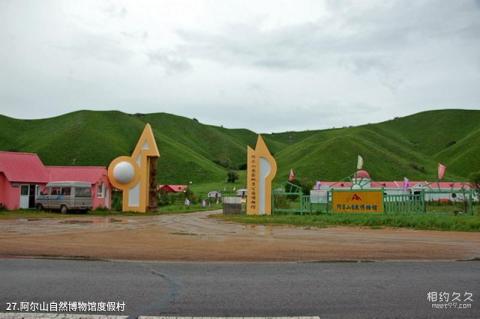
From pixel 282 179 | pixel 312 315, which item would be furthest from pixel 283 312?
pixel 282 179

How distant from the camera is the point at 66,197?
3309 centimetres

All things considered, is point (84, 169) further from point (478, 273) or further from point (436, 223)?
point (478, 273)

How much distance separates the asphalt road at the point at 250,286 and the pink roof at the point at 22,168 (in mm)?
26045

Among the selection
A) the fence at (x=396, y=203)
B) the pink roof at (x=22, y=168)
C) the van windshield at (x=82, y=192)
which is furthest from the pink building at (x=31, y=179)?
the fence at (x=396, y=203)

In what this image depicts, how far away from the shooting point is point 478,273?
9.02 m

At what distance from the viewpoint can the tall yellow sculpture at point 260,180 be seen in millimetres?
30812

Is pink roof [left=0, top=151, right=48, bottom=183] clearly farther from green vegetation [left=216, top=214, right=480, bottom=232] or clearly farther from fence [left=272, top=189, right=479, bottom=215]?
fence [left=272, top=189, right=479, bottom=215]

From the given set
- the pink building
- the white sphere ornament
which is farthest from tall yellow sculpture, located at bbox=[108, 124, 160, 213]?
the pink building

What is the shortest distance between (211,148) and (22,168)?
109510 mm

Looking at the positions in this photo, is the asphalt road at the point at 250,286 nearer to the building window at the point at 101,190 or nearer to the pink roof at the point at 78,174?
the pink roof at the point at 78,174

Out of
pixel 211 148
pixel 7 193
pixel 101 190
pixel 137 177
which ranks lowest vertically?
pixel 7 193

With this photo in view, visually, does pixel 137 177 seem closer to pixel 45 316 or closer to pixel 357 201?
pixel 357 201

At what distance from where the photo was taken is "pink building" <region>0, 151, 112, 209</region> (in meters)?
33.9

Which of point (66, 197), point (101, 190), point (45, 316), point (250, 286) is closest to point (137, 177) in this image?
point (101, 190)
